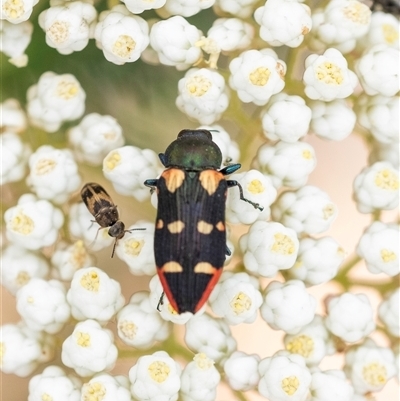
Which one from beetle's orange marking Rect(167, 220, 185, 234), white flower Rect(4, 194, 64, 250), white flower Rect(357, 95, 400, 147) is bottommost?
white flower Rect(4, 194, 64, 250)

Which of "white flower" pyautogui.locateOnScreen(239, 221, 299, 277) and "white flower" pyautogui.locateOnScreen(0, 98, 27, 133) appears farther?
"white flower" pyautogui.locateOnScreen(0, 98, 27, 133)

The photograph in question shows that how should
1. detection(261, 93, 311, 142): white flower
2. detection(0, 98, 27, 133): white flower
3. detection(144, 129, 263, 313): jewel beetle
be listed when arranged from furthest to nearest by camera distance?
detection(0, 98, 27, 133): white flower
detection(261, 93, 311, 142): white flower
detection(144, 129, 263, 313): jewel beetle

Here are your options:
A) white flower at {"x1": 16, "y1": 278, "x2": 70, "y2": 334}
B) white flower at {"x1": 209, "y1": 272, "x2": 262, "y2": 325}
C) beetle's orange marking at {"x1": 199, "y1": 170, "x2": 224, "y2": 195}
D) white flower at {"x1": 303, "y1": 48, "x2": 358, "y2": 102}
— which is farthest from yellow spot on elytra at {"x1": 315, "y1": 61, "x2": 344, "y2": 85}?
white flower at {"x1": 16, "y1": 278, "x2": 70, "y2": 334}

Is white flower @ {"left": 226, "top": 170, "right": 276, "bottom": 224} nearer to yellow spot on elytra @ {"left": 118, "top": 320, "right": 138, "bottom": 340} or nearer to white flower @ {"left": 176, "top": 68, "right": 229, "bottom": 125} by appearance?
white flower @ {"left": 176, "top": 68, "right": 229, "bottom": 125}

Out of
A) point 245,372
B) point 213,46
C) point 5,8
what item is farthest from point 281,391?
point 5,8

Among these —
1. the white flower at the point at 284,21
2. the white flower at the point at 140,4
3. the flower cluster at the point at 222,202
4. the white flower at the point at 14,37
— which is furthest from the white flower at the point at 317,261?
the white flower at the point at 14,37

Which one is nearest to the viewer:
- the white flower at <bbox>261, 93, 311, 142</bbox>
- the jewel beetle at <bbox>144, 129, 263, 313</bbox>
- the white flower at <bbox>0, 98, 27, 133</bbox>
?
the jewel beetle at <bbox>144, 129, 263, 313</bbox>

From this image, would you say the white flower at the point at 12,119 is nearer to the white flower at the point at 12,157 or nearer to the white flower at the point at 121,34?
the white flower at the point at 12,157

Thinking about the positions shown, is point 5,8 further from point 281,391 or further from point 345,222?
point 345,222
